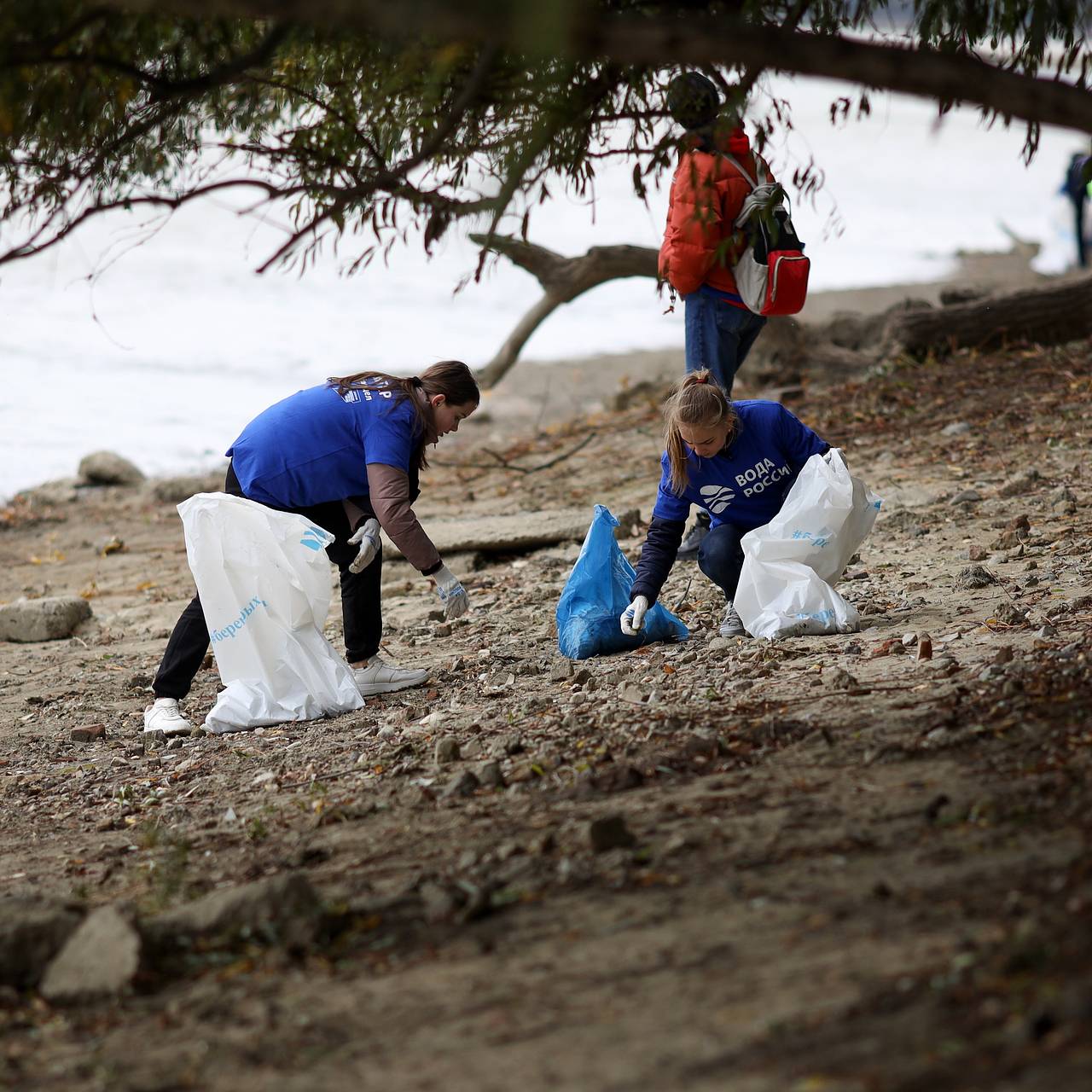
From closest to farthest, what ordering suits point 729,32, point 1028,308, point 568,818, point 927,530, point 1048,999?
point 1048,999 < point 729,32 < point 568,818 < point 927,530 < point 1028,308

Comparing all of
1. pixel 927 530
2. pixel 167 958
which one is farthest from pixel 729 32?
pixel 927 530

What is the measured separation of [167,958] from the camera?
8.11 ft

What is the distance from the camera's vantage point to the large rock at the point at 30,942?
2.45 metres

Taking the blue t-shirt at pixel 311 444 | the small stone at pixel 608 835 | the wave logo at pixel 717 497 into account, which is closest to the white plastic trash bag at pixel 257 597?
the blue t-shirt at pixel 311 444

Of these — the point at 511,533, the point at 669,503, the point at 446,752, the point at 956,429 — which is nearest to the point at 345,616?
the point at 669,503

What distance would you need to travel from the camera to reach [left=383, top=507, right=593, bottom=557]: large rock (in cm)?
683

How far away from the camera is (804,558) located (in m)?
4.51

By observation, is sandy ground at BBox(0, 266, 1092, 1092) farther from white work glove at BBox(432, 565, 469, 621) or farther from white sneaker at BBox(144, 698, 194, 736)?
white work glove at BBox(432, 565, 469, 621)

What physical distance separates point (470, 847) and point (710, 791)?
1.90 ft

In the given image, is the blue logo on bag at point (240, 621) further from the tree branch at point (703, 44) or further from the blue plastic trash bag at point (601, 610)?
the tree branch at point (703, 44)

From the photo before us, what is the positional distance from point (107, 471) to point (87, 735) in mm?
6622

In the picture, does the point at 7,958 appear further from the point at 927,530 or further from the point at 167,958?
the point at 927,530

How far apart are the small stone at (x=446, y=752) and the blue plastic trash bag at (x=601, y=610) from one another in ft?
4.01

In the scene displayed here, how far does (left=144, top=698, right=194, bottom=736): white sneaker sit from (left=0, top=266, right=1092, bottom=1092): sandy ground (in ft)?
0.42
